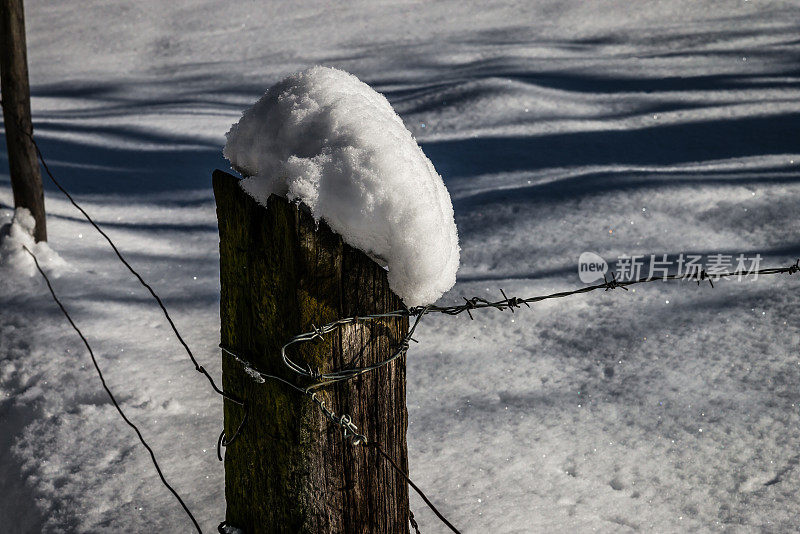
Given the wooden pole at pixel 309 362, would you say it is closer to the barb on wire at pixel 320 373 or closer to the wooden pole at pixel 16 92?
the barb on wire at pixel 320 373

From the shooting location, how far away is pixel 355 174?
117 centimetres

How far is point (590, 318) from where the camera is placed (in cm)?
348

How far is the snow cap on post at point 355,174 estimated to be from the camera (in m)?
1.16

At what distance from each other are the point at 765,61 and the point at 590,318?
611cm

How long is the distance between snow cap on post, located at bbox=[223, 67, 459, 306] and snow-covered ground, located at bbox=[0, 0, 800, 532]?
1.28m

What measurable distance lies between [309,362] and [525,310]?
2467 mm

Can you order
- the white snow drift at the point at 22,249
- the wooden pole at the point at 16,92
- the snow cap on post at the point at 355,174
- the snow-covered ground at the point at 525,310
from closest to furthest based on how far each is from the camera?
the snow cap on post at the point at 355,174, the snow-covered ground at the point at 525,310, the wooden pole at the point at 16,92, the white snow drift at the point at 22,249

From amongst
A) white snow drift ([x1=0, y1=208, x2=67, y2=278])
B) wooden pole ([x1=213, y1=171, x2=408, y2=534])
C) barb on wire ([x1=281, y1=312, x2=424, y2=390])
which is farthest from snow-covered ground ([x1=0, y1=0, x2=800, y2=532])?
barb on wire ([x1=281, y1=312, x2=424, y2=390])

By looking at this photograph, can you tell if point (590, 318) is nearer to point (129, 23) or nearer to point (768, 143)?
point (768, 143)

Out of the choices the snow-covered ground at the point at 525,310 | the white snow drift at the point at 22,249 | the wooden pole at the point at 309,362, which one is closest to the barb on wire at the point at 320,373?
→ the wooden pole at the point at 309,362

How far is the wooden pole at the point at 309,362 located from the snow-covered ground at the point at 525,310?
0.92 m

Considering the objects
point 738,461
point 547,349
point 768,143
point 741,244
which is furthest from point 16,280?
point 768,143

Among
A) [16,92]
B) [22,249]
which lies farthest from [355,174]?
[22,249]

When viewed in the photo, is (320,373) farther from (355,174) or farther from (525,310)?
(525,310)
